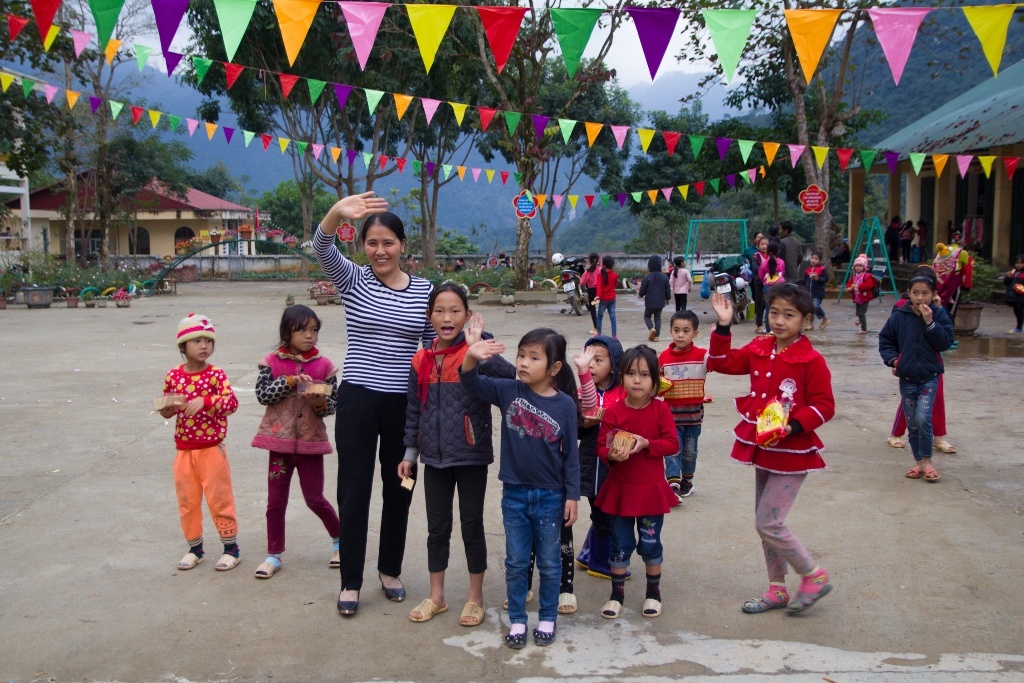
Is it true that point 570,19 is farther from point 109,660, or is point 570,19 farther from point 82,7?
point 82,7

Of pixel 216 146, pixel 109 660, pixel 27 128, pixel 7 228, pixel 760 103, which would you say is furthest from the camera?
pixel 216 146

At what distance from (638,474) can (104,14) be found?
625 cm

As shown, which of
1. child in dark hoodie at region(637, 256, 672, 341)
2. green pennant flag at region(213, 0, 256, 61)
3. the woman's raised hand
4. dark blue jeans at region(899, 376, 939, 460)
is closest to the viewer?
the woman's raised hand

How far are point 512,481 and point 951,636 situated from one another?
186 centimetres

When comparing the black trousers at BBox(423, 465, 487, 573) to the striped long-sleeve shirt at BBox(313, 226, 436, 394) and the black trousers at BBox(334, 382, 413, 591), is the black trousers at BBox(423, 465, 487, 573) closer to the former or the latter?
the black trousers at BBox(334, 382, 413, 591)

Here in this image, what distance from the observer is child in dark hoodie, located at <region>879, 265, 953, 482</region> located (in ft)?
19.1

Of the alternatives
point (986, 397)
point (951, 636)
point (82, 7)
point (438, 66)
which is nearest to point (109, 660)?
point (951, 636)

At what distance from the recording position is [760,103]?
27047 mm

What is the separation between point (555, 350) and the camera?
3.59 m

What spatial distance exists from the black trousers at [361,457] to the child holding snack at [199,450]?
0.80m

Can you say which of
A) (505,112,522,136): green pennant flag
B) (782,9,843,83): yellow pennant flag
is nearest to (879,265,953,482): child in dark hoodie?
(782,9,843,83): yellow pennant flag

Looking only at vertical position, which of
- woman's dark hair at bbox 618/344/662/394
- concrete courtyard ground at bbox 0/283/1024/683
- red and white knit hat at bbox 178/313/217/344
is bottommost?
concrete courtyard ground at bbox 0/283/1024/683

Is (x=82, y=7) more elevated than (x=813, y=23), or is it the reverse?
(x=82, y=7)

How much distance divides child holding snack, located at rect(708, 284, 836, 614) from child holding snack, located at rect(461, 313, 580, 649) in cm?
78
